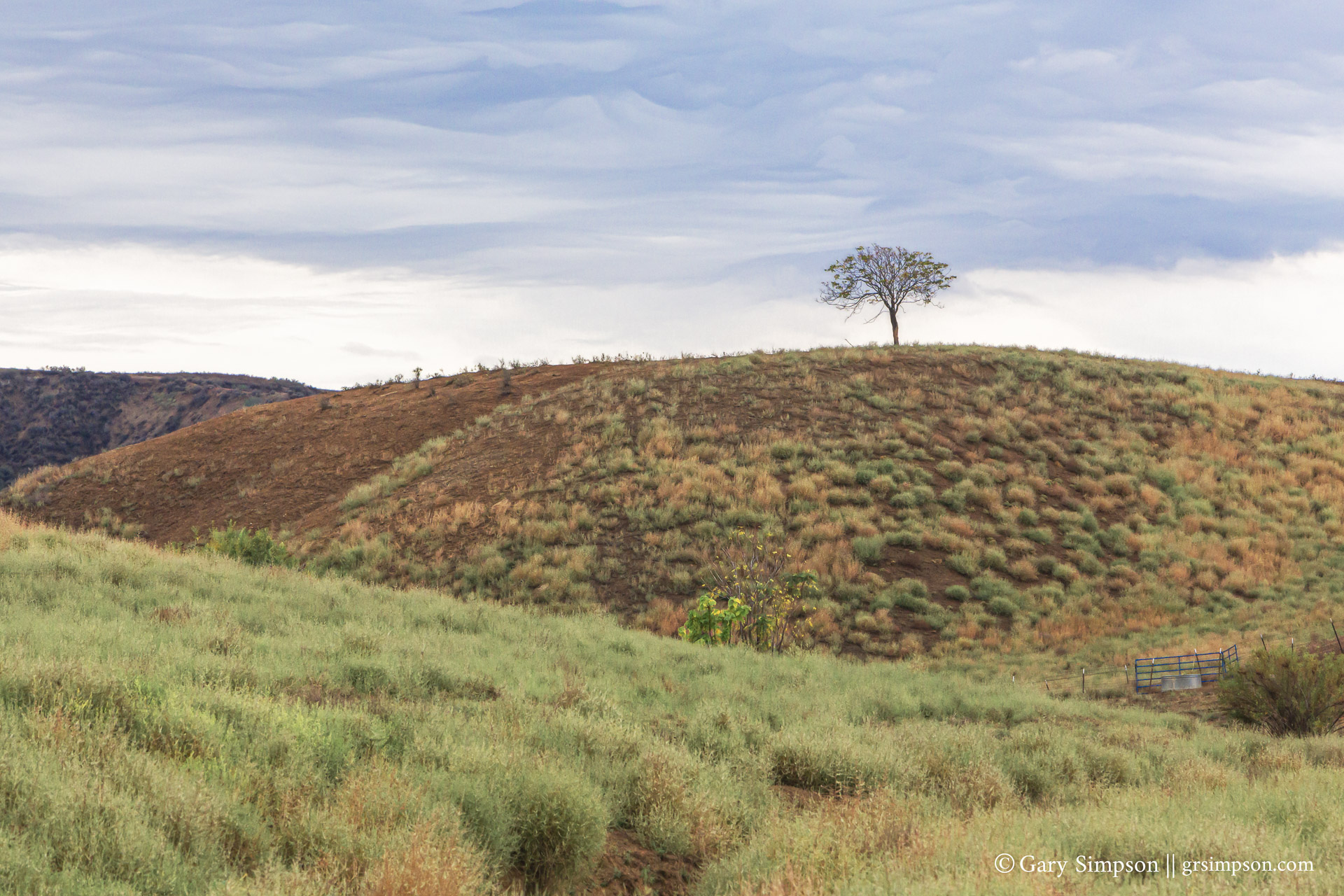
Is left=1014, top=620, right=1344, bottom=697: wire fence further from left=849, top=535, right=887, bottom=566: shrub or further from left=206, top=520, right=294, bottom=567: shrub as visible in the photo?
→ left=206, top=520, right=294, bottom=567: shrub

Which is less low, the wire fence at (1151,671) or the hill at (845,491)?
Result: the hill at (845,491)

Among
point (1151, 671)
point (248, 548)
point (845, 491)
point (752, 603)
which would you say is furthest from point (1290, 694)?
point (248, 548)

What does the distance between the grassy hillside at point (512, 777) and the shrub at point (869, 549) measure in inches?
406

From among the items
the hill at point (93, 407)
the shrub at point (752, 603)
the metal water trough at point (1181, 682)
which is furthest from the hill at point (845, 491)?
the hill at point (93, 407)

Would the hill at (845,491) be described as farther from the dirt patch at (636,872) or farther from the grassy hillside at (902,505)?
the dirt patch at (636,872)

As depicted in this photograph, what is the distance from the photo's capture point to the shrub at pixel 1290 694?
1081 centimetres

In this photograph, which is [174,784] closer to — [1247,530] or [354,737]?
[354,737]

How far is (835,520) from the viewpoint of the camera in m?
22.1

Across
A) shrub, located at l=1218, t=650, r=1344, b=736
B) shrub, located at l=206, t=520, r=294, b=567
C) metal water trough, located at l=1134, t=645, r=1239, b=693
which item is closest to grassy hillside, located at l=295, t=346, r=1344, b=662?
metal water trough, located at l=1134, t=645, r=1239, b=693

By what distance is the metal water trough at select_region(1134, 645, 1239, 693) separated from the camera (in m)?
14.2

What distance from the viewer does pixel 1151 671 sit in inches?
571

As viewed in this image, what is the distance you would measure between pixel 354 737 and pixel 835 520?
1766 cm

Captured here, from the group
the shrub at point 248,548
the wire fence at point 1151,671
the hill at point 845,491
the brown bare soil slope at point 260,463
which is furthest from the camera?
the brown bare soil slope at point 260,463

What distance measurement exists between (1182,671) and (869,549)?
7521 mm
